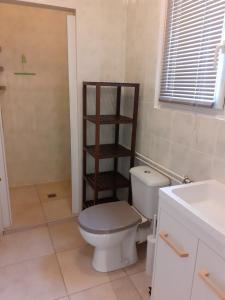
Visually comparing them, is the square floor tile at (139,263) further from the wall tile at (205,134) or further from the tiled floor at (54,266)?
the wall tile at (205,134)

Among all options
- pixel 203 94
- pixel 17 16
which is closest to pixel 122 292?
pixel 203 94

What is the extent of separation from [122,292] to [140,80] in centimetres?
166

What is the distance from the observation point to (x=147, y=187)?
67.6 inches

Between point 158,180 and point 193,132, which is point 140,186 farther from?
point 193,132

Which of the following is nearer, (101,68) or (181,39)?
(181,39)

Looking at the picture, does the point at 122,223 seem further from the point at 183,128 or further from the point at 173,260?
the point at 183,128

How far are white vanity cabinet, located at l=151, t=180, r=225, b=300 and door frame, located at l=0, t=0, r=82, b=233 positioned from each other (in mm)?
1262

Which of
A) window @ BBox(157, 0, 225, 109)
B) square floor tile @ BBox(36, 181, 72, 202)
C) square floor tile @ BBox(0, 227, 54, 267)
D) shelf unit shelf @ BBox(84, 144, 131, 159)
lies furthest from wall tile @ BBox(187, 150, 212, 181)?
square floor tile @ BBox(36, 181, 72, 202)

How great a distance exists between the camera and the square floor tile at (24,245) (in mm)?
1925

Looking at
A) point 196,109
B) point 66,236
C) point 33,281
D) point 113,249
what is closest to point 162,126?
point 196,109

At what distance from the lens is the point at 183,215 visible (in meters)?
1.08

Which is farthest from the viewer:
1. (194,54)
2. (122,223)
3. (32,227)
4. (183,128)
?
(32,227)

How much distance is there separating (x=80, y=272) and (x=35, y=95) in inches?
83.8

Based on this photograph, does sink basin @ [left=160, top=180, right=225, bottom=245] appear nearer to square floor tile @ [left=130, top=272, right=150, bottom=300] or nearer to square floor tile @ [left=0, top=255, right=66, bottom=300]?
square floor tile @ [left=130, top=272, right=150, bottom=300]
